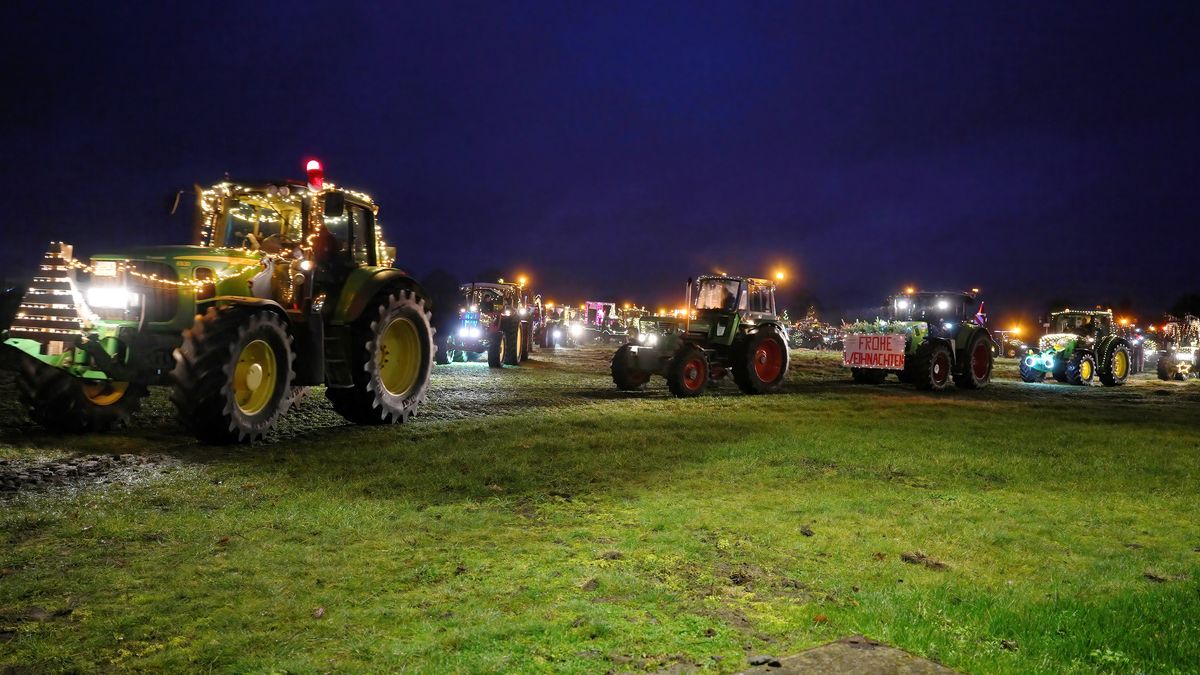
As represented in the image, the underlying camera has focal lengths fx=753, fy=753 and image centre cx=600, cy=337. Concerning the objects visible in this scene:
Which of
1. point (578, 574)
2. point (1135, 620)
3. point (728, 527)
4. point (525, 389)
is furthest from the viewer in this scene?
point (525, 389)

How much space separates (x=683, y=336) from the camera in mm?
16094

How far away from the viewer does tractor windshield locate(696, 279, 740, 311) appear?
16.6 m

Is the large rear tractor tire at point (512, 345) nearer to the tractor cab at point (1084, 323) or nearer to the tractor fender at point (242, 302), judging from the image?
the tractor fender at point (242, 302)

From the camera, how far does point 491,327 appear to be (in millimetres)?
22938

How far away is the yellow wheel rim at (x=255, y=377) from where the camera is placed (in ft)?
26.6

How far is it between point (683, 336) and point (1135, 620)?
12546 millimetres

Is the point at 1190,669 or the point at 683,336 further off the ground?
the point at 683,336

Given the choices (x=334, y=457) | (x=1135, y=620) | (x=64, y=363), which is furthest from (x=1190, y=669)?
(x=64, y=363)

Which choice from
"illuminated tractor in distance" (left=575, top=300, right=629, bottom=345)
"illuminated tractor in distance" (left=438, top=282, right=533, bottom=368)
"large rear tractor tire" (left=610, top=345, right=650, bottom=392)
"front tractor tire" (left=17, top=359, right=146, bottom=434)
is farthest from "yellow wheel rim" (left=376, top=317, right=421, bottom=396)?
"illuminated tractor in distance" (left=575, top=300, right=629, bottom=345)

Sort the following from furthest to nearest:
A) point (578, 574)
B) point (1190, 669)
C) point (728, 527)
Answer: point (728, 527)
point (578, 574)
point (1190, 669)

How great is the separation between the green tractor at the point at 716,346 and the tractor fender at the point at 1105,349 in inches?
486

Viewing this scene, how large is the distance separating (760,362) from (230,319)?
1169 centimetres

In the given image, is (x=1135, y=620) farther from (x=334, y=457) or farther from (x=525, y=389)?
(x=525, y=389)

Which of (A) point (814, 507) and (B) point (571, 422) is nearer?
(A) point (814, 507)
